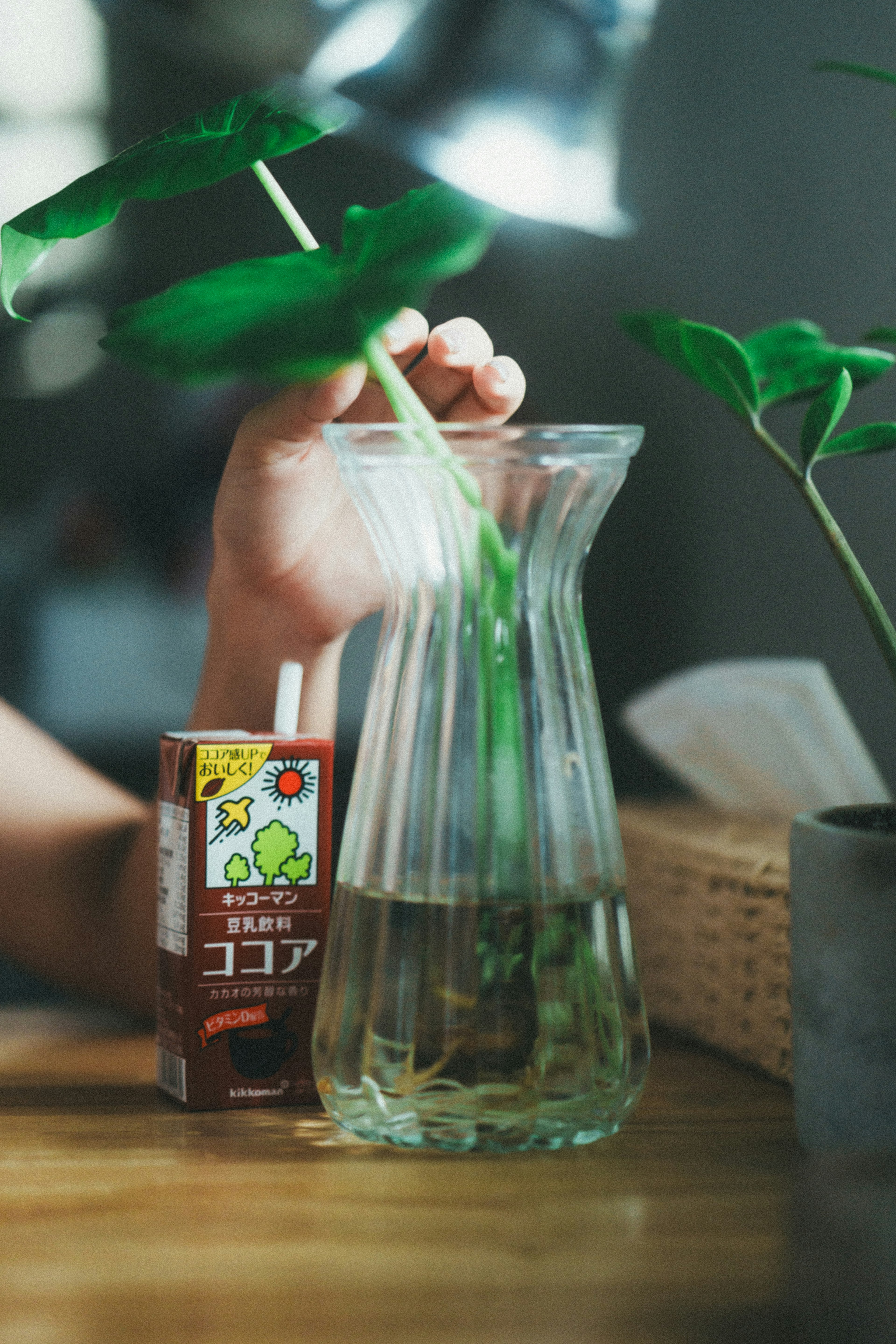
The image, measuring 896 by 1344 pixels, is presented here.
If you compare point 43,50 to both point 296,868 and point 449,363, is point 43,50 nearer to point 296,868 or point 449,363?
point 449,363

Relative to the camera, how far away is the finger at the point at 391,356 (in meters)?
0.60

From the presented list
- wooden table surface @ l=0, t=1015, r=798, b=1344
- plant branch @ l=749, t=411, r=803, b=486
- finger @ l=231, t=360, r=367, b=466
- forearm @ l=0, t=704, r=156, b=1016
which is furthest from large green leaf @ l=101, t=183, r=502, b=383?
forearm @ l=0, t=704, r=156, b=1016

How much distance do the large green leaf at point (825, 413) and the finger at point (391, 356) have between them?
7.4 inches

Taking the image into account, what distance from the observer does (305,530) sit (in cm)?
71

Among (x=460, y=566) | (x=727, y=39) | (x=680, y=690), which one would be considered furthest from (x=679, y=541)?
(x=460, y=566)

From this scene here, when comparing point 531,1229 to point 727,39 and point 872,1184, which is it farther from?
point 727,39

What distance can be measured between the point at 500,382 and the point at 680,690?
0.32 meters

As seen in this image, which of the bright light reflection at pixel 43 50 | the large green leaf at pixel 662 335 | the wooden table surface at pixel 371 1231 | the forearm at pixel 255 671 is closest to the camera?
the wooden table surface at pixel 371 1231

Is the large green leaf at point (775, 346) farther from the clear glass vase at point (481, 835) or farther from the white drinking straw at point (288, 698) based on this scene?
the white drinking straw at point (288, 698)

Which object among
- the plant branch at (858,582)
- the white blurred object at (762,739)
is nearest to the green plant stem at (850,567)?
the plant branch at (858,582)

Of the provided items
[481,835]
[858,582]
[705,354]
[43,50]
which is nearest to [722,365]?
[705,354]

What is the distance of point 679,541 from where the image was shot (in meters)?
0.99

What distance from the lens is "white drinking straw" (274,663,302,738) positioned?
0.62m

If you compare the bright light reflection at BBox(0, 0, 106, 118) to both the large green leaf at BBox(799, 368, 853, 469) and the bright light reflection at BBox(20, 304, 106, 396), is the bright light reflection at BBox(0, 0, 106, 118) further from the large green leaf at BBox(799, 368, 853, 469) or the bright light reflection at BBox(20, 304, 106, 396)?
the large green leaf at BBox(799, 368, 853, 469)
